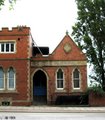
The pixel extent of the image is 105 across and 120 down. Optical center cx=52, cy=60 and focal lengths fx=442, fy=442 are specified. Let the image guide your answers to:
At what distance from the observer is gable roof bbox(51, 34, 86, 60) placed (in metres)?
45.8

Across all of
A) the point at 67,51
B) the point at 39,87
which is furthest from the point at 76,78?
the point at 39,87

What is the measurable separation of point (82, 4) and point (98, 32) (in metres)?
4.33

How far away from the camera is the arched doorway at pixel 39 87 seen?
4619 cm

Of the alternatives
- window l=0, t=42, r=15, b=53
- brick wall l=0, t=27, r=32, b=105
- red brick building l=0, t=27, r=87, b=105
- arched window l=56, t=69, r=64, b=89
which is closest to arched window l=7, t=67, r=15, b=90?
red brick building l=0, t=27, r=87, b=105

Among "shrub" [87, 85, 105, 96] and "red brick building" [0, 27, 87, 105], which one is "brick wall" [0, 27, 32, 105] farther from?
"shrub" [87, 85, 105, 96]

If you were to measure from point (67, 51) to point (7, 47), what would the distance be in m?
6.23

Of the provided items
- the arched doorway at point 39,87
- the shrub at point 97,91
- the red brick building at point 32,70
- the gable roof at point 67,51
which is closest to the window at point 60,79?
the red brick building at point 32,70

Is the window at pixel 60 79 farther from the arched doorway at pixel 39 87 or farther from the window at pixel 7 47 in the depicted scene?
the window at pixel 7 47

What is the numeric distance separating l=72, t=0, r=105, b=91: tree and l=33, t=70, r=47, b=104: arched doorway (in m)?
8.44

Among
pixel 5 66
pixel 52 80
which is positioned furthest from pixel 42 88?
pixel 5 66

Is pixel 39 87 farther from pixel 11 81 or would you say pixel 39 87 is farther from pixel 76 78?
pixel 76 78

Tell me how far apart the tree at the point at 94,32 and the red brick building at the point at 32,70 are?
25.5 feet

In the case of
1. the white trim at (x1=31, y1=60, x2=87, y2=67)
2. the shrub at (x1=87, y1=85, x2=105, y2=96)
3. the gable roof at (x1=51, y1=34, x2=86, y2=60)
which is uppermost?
the gable roof at (x1=51, y1=34, x2=86, y2=60)

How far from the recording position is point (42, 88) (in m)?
46.9
